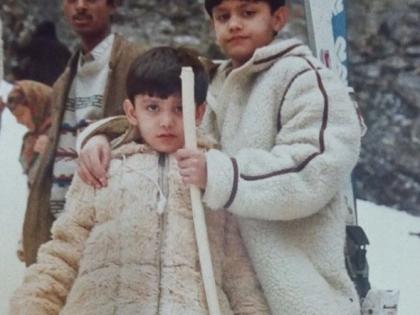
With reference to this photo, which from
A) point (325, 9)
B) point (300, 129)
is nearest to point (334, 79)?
point (300, 129)

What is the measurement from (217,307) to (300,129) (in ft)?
0.76

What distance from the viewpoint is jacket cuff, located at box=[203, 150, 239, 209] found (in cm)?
115

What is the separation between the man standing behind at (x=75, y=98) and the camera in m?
1.31

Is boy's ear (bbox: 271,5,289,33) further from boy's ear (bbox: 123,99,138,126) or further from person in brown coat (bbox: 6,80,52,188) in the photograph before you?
person in brown coat (bbox: 6,80,52,188)

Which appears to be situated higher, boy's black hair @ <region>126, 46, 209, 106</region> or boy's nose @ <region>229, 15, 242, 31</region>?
boy's nose @ <region>229, 15, 242, 31</region>

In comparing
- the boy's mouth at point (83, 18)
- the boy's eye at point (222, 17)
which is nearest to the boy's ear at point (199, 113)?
the boy's eye at point (222, 17)

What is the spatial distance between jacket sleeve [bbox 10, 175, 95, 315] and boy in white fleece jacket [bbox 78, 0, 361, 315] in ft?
0.15

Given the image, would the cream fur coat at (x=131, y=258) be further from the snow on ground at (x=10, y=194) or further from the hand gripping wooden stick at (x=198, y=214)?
the snow on ground at (x=10, y=194)

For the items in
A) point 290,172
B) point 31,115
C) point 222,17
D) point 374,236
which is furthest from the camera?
point 374,236

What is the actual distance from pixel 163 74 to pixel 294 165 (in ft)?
0.64

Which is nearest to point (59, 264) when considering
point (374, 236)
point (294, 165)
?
point (294, 165)

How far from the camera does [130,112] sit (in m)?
1.22

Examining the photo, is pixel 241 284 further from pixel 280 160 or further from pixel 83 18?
pixel 83 18

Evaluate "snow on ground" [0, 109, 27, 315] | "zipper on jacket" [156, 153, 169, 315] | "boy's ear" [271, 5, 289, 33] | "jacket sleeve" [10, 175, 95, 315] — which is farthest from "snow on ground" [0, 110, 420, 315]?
"boy's ear" [271, 5, 289, 33]
